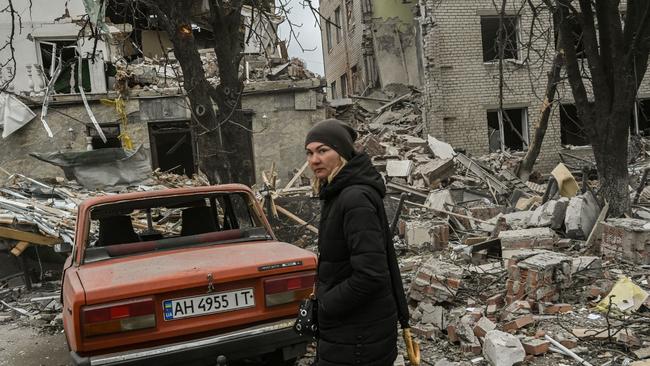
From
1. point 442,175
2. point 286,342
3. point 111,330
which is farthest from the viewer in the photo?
point 442,175

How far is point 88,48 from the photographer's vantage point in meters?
17.1

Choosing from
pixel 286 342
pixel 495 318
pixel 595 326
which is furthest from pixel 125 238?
pixel 595 326

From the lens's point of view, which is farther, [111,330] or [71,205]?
[71,205]

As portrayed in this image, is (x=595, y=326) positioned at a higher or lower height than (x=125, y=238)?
lower

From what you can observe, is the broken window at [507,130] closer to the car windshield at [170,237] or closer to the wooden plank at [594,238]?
the wooden plank at [594,238]

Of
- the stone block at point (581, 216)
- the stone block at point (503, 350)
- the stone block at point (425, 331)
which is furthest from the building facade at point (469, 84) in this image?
Result: the stone block at point (503, 350)

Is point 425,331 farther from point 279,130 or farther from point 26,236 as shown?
point 279,130

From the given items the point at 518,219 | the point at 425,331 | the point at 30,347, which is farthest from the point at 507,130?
the point at 30,347

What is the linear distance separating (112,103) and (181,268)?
1258cm

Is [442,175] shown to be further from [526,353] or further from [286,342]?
[286,342]

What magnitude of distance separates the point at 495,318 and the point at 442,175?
841 centimetres

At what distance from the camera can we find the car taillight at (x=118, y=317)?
3381 millimetres

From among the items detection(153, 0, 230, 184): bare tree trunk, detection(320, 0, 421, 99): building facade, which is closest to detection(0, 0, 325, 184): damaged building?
detection(320, 0, 421, 99): building facade

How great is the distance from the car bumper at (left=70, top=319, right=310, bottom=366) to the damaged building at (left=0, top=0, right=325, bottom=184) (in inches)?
420
